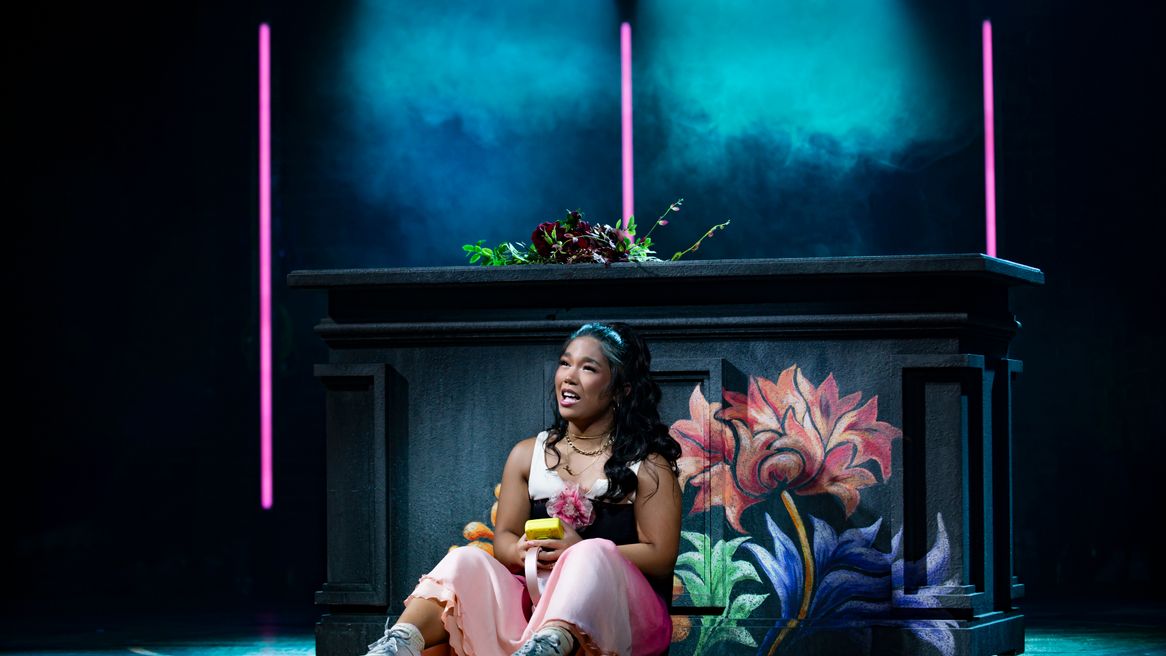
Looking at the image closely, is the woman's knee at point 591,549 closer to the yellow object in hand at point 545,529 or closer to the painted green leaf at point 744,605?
the yellow object in hand at point 545,529

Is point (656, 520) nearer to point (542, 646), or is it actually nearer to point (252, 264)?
point (542, 646)

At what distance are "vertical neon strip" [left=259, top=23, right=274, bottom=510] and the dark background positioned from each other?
0.06 meters

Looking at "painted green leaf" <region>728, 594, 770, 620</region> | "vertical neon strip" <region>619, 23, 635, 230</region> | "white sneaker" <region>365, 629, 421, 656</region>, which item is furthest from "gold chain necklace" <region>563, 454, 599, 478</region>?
"vertical neon strip" <region>619, 23, 635, 230</region>

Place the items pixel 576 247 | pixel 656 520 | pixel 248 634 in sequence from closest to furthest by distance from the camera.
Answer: pixel 656 520
pixel 576 247
pixel 248 634

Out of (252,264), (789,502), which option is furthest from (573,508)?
(252,264)

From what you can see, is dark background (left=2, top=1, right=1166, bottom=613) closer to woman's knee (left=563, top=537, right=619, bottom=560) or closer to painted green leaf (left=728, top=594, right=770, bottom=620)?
painted green leaf (left=728, top=594, right=770, bottom=620)

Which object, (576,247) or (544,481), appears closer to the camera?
(544,481)

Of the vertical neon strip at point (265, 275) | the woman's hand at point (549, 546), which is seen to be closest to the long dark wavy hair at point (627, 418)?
the woman's hand at point (549, 546)

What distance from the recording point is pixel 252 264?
8.31m

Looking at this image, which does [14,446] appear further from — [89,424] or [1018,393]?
[1018,393]

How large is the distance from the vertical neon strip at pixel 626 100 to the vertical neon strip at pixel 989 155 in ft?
5.62

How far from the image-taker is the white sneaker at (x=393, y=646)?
378 cm

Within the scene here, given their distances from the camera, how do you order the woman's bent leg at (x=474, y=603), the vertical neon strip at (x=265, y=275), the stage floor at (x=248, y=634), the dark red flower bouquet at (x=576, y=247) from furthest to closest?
Answer: 1. the vertical neon strip at (x=265, y=275)
2. the stage floor at (x=248, y=634)
3. the dark red flower bouquet at (x=576, y=247)
4. the woman's bent leg at (x=474, y=603)

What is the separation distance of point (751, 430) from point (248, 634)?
267 centimetres
